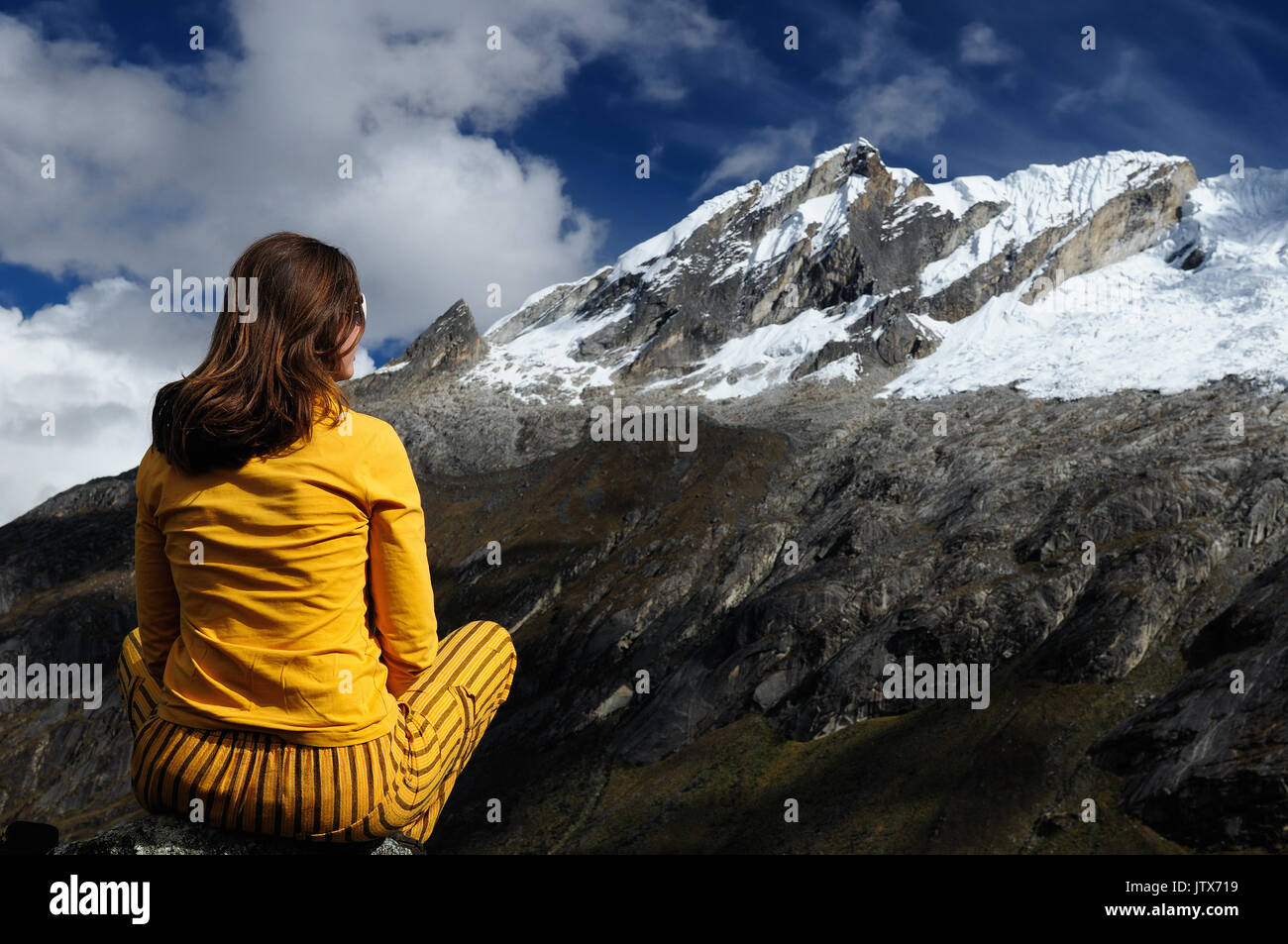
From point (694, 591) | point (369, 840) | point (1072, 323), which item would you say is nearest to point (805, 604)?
point (694, 591)

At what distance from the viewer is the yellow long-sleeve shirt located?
4.22m

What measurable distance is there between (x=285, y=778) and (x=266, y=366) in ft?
6.32

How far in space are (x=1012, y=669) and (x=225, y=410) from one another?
59.5 m

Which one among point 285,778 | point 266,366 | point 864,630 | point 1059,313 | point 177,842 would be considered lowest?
point 864,630

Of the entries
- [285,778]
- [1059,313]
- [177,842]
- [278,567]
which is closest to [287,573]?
[278,567]

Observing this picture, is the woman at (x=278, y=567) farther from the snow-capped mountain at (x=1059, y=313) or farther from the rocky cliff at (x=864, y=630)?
the snow-capped mountain at (x=1059, y=313)

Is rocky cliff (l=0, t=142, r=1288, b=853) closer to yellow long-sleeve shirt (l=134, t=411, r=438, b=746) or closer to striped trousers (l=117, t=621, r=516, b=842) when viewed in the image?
striped trousers (l=117, t=621, r=516, b=842)

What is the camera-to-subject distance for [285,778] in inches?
167

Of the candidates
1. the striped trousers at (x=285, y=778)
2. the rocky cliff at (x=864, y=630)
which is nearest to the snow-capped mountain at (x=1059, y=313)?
the rocky cliff at (x=864, y=630)

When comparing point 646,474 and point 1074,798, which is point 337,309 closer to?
point 1074,798

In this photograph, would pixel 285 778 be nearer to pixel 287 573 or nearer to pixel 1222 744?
pixel 287 573

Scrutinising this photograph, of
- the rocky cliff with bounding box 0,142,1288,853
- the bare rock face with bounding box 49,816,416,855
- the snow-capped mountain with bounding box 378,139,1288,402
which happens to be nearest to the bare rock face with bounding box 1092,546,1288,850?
the rocky cliff with bounding box 0,142,1288,853

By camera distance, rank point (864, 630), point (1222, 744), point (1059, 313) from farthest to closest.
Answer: point (1059, 313) < point (864, 630) < point (1222, 744)

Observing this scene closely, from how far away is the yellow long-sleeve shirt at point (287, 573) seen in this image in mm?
4219
